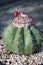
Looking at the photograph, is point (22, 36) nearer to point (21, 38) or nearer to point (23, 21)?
point (21, 38)

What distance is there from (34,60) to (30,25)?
471 millimetres

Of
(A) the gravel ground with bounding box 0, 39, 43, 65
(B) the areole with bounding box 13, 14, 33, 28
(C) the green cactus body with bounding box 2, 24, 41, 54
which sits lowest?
(A) the gravel ground with bounding box 0, 39, 43, 65

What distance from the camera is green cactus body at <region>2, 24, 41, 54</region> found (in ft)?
10.5

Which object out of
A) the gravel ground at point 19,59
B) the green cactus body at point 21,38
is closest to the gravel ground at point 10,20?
the gravel ground at point 19,59

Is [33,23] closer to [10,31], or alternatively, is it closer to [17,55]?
[10,31]

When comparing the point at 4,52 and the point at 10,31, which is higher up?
the point at 10,31

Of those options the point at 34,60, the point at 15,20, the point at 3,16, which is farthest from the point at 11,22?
the point at 3,16

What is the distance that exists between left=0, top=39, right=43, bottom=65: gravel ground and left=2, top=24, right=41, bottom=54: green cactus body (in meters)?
0.12

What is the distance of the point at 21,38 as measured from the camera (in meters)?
3.19

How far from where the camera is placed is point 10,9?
6203 millimetres

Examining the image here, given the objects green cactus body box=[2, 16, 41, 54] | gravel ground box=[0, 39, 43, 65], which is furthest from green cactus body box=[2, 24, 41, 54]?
gravel ground box=[0, 39, 43, 65]

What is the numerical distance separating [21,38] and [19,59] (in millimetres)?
335

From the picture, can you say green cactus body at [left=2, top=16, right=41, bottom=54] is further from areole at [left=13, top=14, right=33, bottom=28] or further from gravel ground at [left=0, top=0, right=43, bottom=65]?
gravel ground at [left=0, top=0, right=43, bottom=65]

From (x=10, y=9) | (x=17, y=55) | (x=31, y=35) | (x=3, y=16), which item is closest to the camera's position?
(x=31, y=35)
